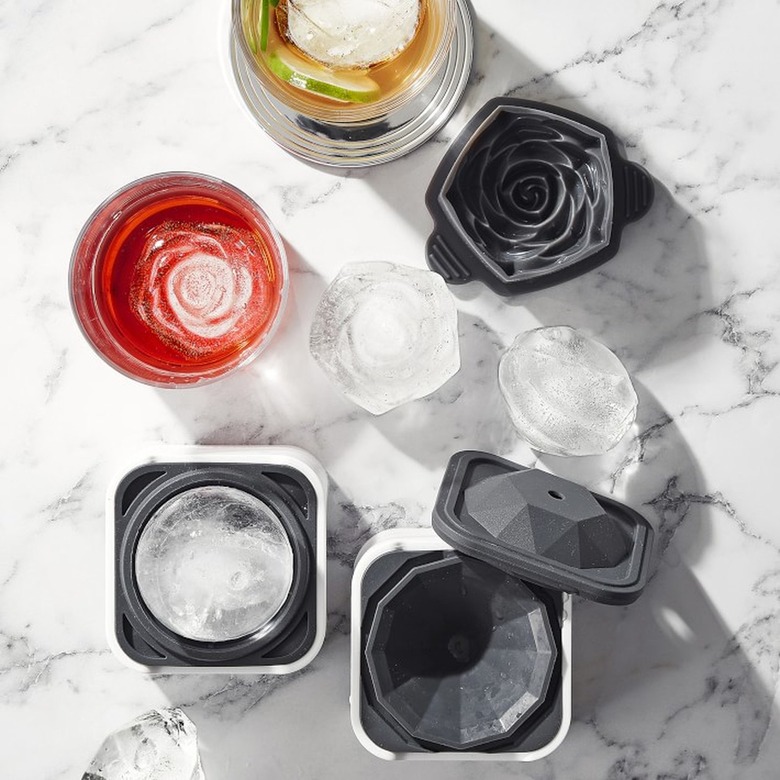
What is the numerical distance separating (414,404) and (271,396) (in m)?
0.14

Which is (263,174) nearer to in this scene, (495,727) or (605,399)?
(605,399)

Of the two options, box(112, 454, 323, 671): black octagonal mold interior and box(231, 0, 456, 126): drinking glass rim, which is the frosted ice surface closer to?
box(231, 0, 456, 126): drinking glass rim

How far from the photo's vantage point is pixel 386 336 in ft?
3.13

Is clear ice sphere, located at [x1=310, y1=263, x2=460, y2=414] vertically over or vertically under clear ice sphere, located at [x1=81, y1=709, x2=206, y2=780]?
over

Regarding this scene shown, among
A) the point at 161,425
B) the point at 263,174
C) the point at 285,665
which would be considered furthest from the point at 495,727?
the point at 263,174

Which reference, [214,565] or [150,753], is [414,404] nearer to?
[214,565]

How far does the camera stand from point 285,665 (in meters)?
0.95

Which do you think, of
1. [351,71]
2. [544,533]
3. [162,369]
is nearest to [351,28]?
[351,71]

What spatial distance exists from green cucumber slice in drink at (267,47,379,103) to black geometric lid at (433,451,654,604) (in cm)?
34

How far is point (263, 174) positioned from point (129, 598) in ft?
1.33

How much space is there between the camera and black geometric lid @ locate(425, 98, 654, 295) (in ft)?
3.12

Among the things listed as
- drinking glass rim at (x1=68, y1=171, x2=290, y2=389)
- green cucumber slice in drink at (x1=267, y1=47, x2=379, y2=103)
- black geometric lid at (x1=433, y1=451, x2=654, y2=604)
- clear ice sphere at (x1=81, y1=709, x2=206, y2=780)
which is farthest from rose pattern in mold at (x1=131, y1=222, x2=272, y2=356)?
clear ice sphere at (x1=81, y1=709, x2=206, y2=780)

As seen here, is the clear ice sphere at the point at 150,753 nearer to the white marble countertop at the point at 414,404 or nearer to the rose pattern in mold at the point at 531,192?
the white marble countertop at the point at 414,404

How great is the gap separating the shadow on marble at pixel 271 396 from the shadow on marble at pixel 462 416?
0.08 meters
